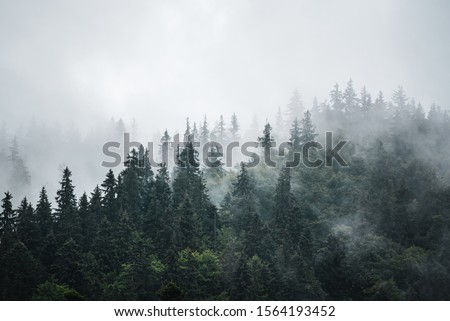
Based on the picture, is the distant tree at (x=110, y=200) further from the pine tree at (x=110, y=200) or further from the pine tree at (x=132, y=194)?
the pine tree at (x=132, y=194)

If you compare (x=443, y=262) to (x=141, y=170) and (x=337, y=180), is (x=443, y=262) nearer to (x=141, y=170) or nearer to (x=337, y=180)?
(x=337, y=180)

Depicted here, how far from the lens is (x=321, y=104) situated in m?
146

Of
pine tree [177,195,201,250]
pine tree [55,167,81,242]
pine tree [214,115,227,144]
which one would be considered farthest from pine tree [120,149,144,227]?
pine tree [214,115,227,144]

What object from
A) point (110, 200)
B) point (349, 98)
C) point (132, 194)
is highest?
point (349, 98)

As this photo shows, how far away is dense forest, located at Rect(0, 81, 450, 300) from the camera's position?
232ft

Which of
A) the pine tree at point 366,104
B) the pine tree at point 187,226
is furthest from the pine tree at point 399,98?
the pine tree at point 187,226

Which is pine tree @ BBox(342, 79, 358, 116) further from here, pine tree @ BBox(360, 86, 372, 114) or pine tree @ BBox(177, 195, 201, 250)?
pine tree @ BBox(177, 195, 201, 250)

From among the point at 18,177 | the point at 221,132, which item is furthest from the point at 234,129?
the point at 18,177

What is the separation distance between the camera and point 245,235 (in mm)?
81938

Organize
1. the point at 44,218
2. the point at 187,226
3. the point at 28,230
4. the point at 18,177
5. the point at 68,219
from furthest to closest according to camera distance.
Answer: the point at 18,177 → the point at 44,218 → the point at 187,226 → the point at 68,219 → the point at 28,230

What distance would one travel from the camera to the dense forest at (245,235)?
232ft

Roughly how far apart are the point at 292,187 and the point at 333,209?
9.05 meters

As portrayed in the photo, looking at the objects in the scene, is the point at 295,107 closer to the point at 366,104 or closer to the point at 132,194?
the point at 366,104
